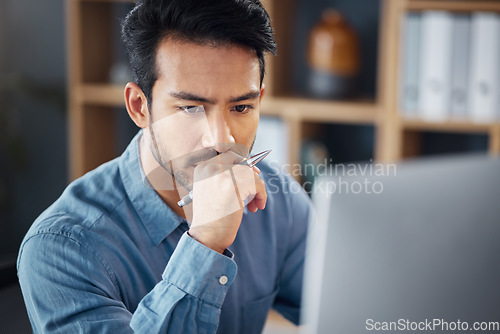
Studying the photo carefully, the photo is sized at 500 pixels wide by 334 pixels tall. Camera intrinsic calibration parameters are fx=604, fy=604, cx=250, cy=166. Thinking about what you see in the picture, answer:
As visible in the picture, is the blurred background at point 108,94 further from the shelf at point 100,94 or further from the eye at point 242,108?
the eye at point 242,108

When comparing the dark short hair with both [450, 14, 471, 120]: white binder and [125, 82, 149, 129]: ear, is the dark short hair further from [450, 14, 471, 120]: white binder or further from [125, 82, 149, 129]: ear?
[450, 14, 471, 120]: white binder

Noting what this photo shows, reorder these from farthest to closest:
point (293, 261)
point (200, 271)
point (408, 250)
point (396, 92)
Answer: point (396, 92) → point (293, 261) → point (200, 271) → point (408, 250)

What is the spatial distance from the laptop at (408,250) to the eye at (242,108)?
200mm

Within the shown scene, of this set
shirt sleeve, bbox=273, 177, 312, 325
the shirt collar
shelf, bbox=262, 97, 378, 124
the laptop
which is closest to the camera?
the laptop

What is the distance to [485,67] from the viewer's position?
6.35 ft

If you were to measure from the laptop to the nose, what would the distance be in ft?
0.61

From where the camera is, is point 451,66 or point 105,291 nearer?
point 105,291

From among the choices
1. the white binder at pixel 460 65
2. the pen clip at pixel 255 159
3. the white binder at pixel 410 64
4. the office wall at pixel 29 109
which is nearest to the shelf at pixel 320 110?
the white binder at pixel 410 64

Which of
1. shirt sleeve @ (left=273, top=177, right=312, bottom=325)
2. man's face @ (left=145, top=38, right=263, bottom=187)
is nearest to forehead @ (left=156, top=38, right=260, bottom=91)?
man's face @ (left=145, top=38, right=263, bottom=187)

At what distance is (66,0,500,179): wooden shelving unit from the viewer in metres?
2.02

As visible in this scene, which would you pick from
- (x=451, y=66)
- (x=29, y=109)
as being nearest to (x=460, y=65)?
(x=451, y=66)

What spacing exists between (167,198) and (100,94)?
5.24 ft

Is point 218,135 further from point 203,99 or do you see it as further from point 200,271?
point 200,271

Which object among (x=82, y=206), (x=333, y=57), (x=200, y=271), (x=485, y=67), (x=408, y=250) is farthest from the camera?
(x=333, y=57)
